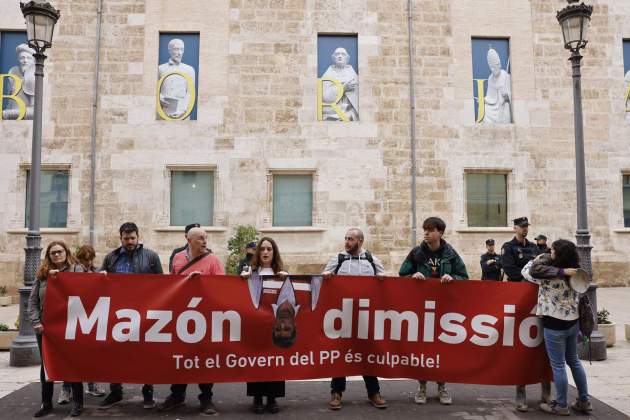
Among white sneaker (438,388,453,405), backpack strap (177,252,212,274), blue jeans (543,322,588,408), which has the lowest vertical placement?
white sneaker (438,388,453,405)

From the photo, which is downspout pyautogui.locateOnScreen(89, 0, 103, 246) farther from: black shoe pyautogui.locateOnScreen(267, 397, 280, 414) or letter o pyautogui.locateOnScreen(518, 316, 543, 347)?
letter o pyautogui.locateOnScreen(518, 316, 543, 347)

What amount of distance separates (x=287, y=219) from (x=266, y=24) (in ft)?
20.3

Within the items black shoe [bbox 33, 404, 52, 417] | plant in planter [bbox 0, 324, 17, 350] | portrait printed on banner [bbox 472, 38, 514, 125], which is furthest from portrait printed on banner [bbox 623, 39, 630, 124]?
plant in planter [bbox 0, 324, 17, 350]

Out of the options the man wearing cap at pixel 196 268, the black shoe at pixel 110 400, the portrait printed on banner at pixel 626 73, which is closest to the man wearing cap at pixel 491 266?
the man wearing cap at pixel 196 268

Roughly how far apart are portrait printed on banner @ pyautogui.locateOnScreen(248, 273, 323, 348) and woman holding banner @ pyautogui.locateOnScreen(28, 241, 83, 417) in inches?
82.0

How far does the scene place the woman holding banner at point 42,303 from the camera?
5082 mm

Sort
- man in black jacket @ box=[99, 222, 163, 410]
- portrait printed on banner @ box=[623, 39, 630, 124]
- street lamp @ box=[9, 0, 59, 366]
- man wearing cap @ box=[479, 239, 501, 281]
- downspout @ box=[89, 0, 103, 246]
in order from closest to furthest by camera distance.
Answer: man in black jacket @ box=[99, 222, 163, 410]
street lamp @ box=[9, 0, 59, 366]
man wearing cap @ box=[479, 239, 501, 281]
downspout @ box=[89, 0, 103, 246]
portrait printed on banner @ box=[623, 39, 630, 124]


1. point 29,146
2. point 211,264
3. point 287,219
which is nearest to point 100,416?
point 211,264

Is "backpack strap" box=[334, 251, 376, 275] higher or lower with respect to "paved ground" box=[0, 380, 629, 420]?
higher

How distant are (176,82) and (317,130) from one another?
4.64 meters

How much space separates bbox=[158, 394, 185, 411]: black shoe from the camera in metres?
5.19

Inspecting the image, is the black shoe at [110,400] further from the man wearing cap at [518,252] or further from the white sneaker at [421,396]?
the man wearing cap at [518,252]

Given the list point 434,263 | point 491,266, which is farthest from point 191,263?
point 491,266

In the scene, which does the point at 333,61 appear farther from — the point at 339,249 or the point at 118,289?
the point at 118,289
